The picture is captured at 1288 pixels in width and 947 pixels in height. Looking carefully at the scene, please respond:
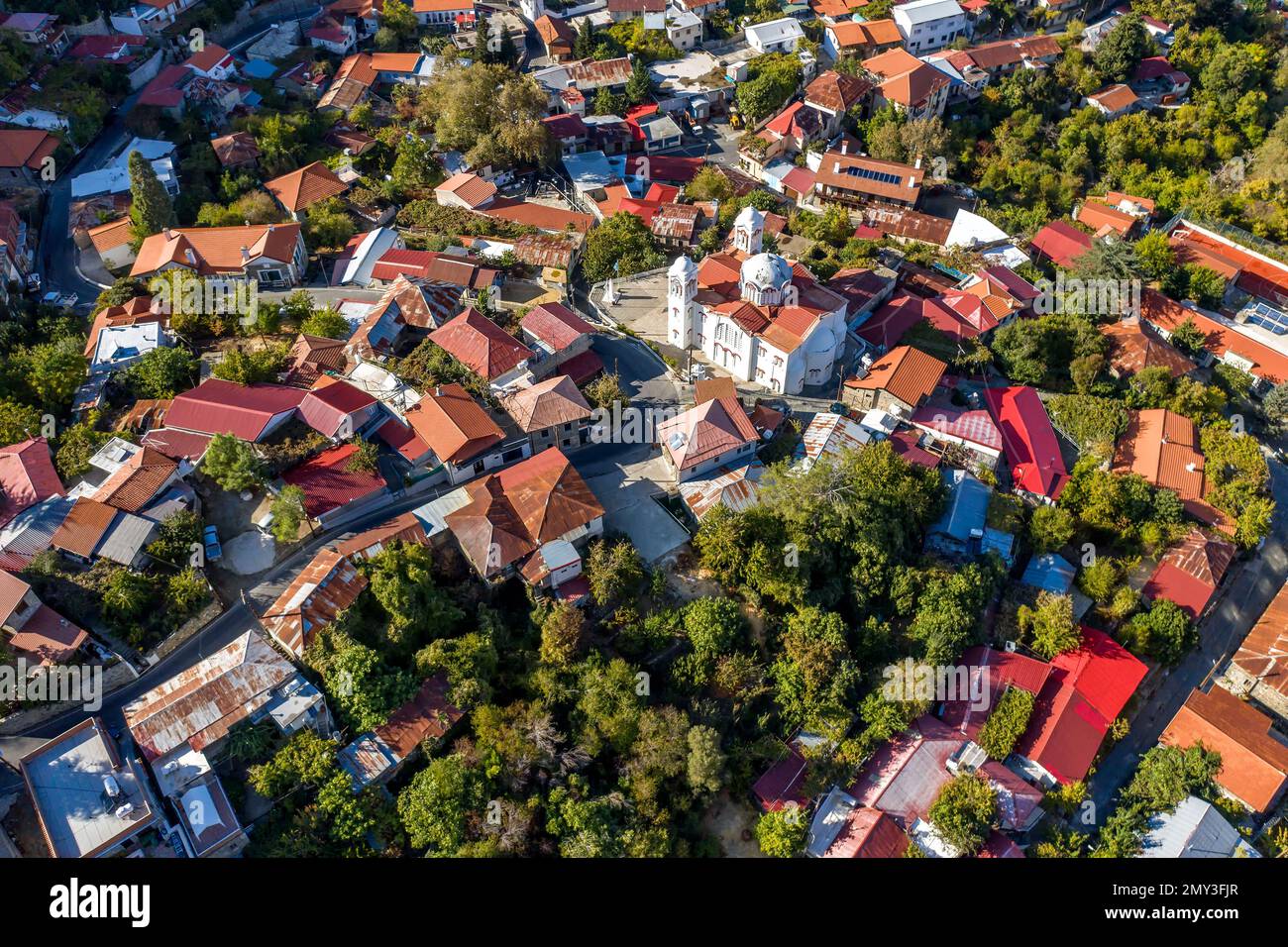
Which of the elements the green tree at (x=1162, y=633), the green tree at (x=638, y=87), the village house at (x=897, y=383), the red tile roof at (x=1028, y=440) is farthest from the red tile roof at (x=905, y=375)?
the green tree at (x=638, y=87)

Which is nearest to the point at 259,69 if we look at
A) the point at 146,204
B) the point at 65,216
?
the point at 65,216

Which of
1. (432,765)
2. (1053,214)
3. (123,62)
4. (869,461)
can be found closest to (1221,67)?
(1053,214)

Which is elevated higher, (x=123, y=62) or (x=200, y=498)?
(x=123, y=62)

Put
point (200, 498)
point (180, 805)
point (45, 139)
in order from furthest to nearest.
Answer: point (45, 139)
point (200, 498)
point (180, 805)

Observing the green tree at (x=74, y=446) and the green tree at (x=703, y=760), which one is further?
the green tree at (x=74, y=446)

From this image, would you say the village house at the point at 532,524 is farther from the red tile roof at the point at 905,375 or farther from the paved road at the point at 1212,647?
the paved road at the point at 1212,647

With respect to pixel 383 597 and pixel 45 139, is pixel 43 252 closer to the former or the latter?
pixel 45 139

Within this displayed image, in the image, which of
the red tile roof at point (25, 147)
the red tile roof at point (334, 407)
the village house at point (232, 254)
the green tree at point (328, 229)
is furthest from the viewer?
the red tile roof at point (25, 147)
